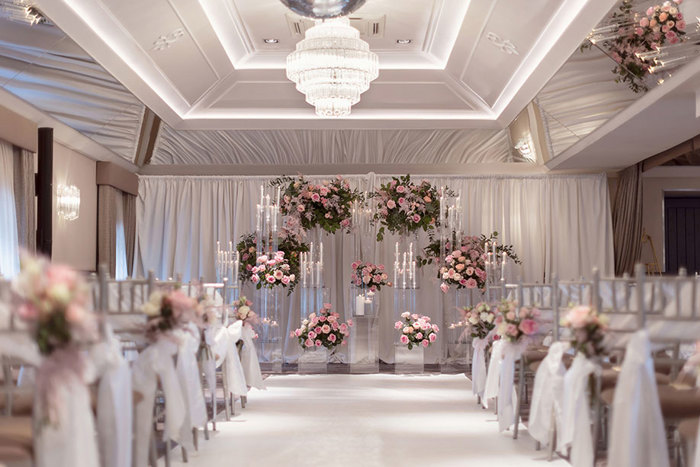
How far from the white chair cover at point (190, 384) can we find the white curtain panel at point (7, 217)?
11.0 feet

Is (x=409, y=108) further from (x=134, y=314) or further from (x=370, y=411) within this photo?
(x=134, y=314)

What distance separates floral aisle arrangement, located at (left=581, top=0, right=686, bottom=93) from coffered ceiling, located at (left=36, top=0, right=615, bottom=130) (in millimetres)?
249

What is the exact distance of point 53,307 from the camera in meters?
3.08

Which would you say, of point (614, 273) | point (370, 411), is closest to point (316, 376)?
point (370, 411)

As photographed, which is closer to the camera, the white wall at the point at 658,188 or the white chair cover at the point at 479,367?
the white chair cover at the point at 479,367

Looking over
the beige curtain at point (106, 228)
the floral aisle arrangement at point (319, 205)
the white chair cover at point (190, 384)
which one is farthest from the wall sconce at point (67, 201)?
the white chair cover at point (190, 384)

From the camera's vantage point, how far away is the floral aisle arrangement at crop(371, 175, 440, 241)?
11.1 m

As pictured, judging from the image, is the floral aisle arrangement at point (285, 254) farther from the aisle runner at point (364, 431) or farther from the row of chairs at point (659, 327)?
the row of chairs at point (659, 327)

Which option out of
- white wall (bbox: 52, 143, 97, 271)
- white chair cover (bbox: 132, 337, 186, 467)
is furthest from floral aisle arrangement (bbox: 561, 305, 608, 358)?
white wall (bbox: 52, 143, 97, 271)

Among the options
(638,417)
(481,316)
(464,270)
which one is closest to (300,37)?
(464,270)

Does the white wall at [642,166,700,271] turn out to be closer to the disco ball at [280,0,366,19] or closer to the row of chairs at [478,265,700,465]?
the disco ball at [280,0,366,19]

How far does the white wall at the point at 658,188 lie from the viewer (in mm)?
12680

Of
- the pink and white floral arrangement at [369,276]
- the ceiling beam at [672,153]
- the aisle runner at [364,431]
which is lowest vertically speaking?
the aisle runner at [364,431]

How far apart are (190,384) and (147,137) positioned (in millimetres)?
7003
